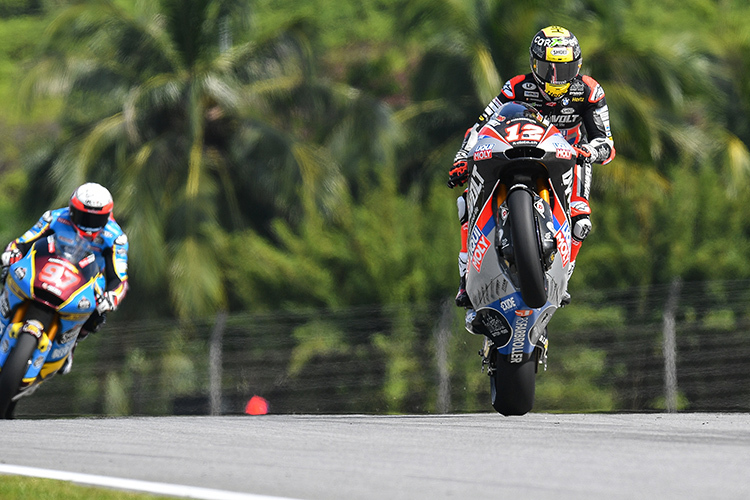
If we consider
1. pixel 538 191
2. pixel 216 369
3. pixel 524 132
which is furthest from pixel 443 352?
pixel 524 132

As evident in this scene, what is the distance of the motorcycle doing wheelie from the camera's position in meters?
7.47

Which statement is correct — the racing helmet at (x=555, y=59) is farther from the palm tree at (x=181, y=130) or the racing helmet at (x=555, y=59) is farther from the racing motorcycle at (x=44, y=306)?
the palm tree at (x=181, y=130)

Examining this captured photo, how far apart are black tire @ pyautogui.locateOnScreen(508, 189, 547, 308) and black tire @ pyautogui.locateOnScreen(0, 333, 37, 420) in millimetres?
3932

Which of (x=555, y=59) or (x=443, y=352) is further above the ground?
(x=555, y=59)

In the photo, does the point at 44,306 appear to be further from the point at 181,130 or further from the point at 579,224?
the point at 181,130

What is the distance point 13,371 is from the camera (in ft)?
30.4

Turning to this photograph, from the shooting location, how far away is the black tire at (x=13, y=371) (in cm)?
920

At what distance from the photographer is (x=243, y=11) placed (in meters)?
26.5

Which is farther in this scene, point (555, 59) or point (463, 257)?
point (463, 257)

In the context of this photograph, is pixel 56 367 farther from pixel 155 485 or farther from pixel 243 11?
pixel 243 11

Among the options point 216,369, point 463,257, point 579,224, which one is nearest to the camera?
point 579,224

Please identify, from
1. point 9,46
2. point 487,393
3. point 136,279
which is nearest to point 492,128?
point 487,393

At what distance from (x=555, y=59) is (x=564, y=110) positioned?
46 cm

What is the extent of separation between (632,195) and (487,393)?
251 inches
